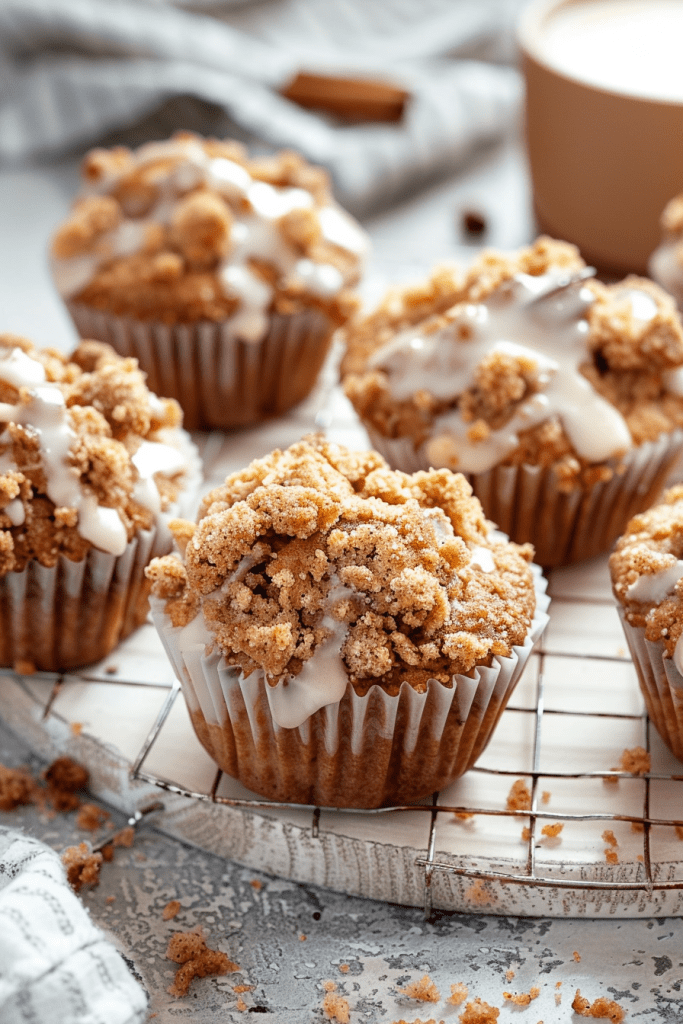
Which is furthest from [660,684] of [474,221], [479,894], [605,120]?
[474,221]

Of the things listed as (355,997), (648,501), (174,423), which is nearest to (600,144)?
(648,501)

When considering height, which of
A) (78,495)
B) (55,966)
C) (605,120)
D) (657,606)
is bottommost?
(55,966)

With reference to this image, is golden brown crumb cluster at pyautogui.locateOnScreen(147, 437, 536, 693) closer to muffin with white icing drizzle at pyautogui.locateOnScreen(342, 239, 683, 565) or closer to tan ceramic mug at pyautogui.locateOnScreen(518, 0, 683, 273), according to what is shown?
muffin with white icing drizzle at pyautogui.locateOnScreen(342, 239, 683, 565)

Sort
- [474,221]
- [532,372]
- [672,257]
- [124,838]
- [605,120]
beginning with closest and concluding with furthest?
1. [124,838]
2. [532,372]
3. [672,257]
4. [605,120]
5. [474,221]

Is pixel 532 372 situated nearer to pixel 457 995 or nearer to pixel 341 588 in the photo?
pixel 341 588

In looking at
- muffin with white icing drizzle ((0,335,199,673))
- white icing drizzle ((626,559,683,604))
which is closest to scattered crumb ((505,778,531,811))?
white icing drizzle ((626,559,683,604))

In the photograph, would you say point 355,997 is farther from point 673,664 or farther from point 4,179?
point 4,179
